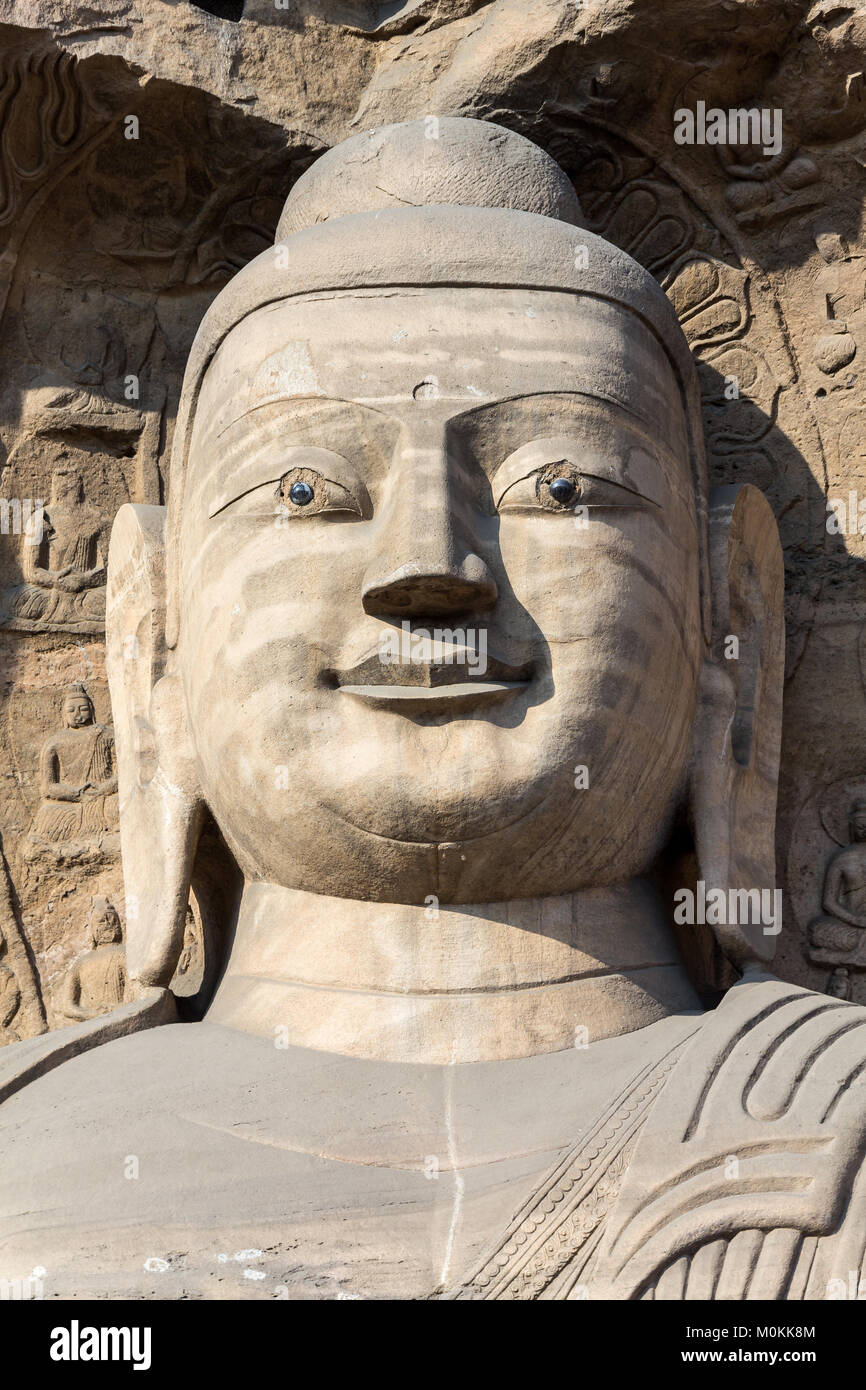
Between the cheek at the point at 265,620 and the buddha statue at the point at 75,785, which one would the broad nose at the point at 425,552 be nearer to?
the cheek at the point at 265,620

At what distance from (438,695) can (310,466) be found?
808 mm

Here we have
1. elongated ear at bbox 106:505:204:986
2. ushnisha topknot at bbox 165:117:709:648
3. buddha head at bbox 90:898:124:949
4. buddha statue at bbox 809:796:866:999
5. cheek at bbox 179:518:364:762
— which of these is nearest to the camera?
cheek at bbox 179:518:364:762

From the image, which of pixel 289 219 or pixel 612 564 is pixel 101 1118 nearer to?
pixel 612 564

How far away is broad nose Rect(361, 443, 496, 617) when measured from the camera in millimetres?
4703

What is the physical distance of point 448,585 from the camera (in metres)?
4.71

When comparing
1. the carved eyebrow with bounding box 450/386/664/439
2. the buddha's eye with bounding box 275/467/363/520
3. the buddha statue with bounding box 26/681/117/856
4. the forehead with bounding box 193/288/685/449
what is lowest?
the buddha statue with bounding box 26/681/117/856

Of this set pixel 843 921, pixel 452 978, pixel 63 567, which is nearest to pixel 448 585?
pixel 452 978

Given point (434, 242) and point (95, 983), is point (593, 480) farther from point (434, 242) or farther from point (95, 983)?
point (95, 983)

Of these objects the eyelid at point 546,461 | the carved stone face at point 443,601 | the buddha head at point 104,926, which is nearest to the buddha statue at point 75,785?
the buddha head at point 104,926

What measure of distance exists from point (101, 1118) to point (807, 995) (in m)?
1.97

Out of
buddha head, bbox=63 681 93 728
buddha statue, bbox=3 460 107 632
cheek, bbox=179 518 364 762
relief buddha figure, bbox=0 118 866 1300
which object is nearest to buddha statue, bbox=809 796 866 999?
relief buddha figure, bbox=0 118 866 1300

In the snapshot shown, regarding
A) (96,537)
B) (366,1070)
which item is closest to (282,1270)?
(366,1070)

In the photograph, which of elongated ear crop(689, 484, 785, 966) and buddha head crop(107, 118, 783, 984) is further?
elongated ear crop(689, 484, 785, 966)

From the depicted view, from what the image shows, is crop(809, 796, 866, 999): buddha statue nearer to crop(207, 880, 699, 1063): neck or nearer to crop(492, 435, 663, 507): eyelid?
crop(207, 880, 699, 1063): neck
